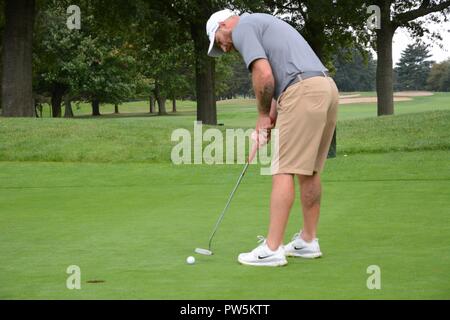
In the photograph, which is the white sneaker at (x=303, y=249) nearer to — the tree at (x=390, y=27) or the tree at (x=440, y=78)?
the tree at (x=390, y=27)

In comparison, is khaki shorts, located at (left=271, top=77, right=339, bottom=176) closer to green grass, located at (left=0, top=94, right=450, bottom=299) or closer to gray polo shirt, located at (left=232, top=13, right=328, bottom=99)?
gray polo shirt, located at (left=232, top=13, right=328, bottom=99)

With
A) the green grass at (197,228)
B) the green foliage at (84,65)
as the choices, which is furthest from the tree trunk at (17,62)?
the green foliage at (84,65)

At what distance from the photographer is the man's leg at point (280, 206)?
5292mm

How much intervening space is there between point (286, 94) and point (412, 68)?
317 ft

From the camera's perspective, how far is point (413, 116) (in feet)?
66.9

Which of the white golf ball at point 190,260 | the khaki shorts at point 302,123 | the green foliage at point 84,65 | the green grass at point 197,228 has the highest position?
the green foliage at point 84,65

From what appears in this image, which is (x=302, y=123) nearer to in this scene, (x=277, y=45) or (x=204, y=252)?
(x=277, y=45)

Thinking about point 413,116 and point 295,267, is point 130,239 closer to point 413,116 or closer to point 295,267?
point 295,267

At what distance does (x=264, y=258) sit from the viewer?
5098 mm

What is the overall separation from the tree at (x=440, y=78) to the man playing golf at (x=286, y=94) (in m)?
78.4

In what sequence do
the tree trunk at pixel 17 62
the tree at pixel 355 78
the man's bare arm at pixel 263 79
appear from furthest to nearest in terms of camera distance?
the tree at pixel 355 78 < the tree trunk at pixel 17 62 < the man's bare arm at pixel 263 79

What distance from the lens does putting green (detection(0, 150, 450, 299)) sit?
4258mm

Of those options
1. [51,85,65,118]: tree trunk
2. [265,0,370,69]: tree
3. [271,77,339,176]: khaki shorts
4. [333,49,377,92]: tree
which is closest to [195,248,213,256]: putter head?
[271,77,339,176]: khaki shorts

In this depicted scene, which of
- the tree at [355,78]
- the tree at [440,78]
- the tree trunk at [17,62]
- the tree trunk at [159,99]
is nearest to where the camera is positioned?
the tree trunk at [17,62]
